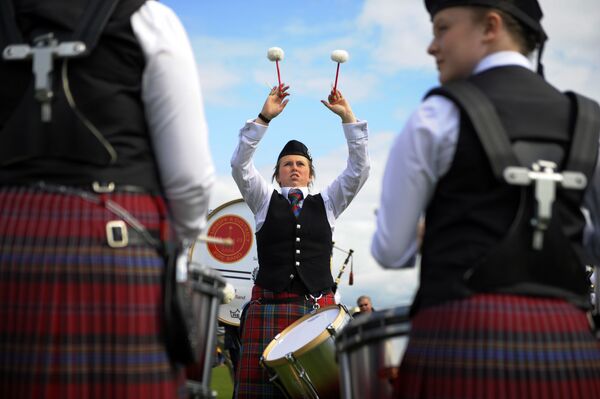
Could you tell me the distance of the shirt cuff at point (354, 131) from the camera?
5.27 m

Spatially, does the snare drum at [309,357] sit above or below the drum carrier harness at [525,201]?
below

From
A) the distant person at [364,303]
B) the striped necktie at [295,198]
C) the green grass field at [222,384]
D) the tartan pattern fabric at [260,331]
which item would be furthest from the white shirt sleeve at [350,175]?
the distant person at [364,303]

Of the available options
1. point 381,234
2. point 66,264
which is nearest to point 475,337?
point 381,234

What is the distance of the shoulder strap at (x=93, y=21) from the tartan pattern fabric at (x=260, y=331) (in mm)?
3286

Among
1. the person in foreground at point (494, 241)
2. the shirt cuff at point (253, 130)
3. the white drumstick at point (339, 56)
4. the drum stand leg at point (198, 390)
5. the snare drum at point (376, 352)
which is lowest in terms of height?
the drum stand leg at point (198, 390)

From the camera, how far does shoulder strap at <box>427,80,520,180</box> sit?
1.92m

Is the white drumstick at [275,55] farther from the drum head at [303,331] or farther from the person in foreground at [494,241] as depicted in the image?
the person in foreground at [494,241]

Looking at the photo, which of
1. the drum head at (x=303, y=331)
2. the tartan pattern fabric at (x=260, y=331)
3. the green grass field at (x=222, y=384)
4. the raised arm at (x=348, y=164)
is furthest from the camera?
the green grass field at (x=222, y=384)

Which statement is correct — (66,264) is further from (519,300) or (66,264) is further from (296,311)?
(296,311)

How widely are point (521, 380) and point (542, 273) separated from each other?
0.27 m

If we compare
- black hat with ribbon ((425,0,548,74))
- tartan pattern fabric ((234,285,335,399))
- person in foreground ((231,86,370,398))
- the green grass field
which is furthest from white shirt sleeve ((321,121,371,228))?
the green grass field

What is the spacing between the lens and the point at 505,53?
215 centimetres

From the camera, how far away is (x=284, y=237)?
531cm

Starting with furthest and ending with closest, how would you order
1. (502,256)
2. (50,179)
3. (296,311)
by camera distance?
1. (296,311)
2. (50,179)
3. (502,256)
